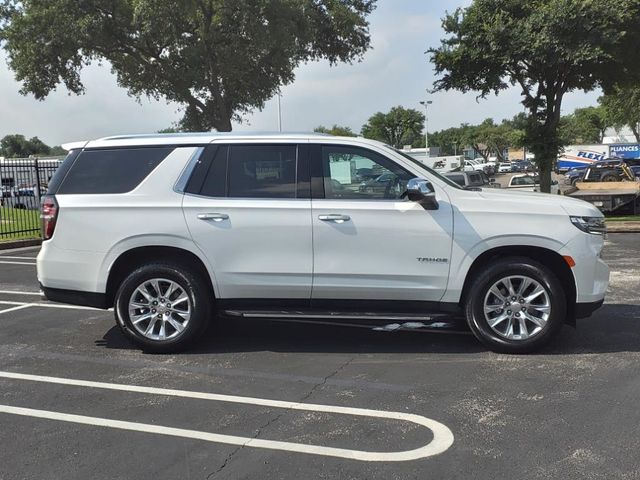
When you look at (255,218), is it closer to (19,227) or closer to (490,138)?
(19,227)

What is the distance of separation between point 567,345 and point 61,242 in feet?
15.6

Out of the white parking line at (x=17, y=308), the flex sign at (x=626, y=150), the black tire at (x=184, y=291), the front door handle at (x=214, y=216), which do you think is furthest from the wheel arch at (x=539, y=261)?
the flex sign at (x=626, y=150)

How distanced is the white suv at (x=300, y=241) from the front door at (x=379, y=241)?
1cm

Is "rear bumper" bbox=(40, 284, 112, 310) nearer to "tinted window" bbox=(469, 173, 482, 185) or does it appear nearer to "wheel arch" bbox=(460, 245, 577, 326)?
"wheel arch" bbox=(460, 245, 577, 326)

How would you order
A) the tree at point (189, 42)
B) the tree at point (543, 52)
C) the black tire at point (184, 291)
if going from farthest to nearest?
the tree at point (189, 42)
the tree at point (543, 52)
the black tire at point (184, 291)

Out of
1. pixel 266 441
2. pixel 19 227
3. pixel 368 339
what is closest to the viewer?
pixel 266 441

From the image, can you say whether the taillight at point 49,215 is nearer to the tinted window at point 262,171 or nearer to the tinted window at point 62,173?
the tinted window at point 62,173

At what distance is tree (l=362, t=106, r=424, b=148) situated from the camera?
8944cm

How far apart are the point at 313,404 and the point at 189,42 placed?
879 inches

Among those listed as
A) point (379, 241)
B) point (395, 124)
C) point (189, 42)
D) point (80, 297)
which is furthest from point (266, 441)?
point (395, 124)

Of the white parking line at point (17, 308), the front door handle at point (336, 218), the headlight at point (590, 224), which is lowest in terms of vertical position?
the white parking line at point (17, 308)

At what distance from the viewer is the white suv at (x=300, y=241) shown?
5.03 m

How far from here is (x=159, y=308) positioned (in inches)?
209

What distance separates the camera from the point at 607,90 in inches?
689
